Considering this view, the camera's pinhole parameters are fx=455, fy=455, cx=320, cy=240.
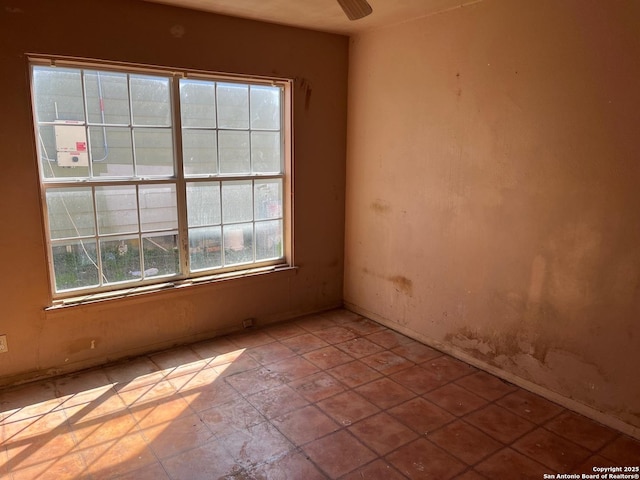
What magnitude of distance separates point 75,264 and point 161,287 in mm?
609

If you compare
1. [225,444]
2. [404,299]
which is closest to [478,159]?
[404,299]

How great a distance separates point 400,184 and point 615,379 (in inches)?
78.9

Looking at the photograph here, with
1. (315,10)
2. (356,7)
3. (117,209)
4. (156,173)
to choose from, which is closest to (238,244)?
(156,173)

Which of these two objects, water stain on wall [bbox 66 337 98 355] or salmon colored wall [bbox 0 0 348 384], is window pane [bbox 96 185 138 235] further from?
water stain on wall [bbox 66 337 98 355]

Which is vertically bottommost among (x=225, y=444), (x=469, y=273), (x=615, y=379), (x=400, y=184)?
(x=225, y=444)

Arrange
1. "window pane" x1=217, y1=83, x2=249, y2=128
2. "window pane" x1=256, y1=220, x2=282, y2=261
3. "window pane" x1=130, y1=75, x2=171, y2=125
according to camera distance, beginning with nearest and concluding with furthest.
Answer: "window pane" x1=130, y1=75, x2=171, y2=125 → "window pane" x1=217, y1=83, x2=249, y2=128 → "window pane" x1=256, y1=220, x2=282, y2=261

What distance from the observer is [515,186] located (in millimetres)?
2957

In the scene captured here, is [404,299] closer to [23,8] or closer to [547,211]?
[547,211]

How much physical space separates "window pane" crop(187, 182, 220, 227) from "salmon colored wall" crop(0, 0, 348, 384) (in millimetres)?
540

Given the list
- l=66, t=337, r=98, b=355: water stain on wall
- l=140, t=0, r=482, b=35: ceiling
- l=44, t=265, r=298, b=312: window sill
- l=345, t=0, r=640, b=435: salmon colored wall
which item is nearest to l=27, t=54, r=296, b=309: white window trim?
l=44, t=265, r=298, b=312: window sill

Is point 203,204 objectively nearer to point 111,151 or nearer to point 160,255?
point 160,255

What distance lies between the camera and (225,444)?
95.6 inches

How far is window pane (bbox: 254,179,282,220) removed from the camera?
3906 millimetres

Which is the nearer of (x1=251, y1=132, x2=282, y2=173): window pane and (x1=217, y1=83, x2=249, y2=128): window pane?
(x1=217, y1=83, x2=249, y2=128): window pane
